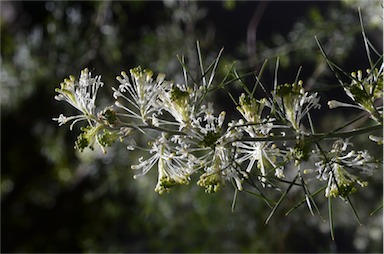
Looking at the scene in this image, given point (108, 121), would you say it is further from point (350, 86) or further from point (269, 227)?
point (269, 227)

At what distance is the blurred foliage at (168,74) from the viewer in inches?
42.7

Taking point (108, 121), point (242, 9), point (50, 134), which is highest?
point (242, 9)

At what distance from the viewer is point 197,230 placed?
1.17 meters

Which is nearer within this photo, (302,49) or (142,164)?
(142,164)

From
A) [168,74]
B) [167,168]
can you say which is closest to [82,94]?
[167,168]

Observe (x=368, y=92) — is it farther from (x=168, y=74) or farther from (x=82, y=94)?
(x=168, y=74)

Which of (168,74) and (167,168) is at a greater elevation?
(168,74)

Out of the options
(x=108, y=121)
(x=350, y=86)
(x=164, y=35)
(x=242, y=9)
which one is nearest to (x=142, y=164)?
(x=108, y=121)

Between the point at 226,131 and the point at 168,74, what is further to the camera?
the point at 168,74

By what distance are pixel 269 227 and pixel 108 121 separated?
2.76 ft

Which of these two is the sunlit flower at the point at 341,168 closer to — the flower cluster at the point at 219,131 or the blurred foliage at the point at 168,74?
the flower cluster at the point at 219,131

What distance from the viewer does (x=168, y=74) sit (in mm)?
1095

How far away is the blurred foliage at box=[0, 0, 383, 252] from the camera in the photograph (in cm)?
108

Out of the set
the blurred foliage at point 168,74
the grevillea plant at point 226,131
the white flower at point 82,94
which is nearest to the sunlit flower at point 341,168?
the grevillea plant at point 226,131
